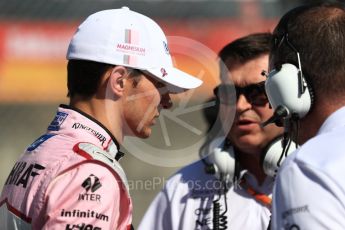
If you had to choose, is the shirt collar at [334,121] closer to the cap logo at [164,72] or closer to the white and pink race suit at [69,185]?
the white and pink race suit at [69,185]

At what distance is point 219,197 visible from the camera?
4.36 meters

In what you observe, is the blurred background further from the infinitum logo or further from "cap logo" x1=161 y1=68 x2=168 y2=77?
the infinitum logo

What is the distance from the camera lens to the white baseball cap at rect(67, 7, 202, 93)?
3387 millimetres

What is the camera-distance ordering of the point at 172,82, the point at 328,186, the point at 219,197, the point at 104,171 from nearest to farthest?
the point at 328,186 < the point at 104,171 < the point at 172,82 < the point at 219,197

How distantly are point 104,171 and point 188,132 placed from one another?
18.1 ft

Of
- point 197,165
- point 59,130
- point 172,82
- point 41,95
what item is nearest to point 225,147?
point 197,165

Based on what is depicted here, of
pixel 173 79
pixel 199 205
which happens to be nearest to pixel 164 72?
pixel 173 79

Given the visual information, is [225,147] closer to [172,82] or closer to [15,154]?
[172,82]

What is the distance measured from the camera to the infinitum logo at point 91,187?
9.68ft

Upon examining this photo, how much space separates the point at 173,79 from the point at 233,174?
0.99 meters

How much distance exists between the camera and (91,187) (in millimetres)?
2961

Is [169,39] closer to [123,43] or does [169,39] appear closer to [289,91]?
[123,43]

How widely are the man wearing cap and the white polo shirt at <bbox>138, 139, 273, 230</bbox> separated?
2.69ft

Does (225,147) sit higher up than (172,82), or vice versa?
(172,82)
